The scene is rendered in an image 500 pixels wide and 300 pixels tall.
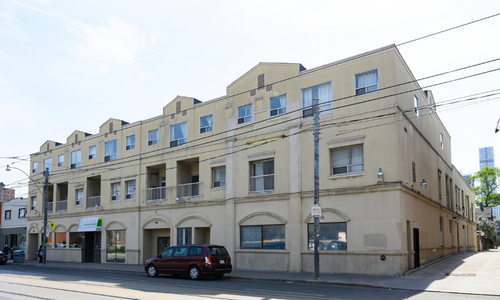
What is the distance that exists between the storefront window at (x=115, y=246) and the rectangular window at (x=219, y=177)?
9.68 metres

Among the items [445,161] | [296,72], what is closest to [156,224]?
[296,72]

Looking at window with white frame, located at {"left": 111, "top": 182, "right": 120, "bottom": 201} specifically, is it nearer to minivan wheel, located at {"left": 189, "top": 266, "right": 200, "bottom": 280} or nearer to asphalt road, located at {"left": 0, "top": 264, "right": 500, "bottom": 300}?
asphalt road, located at {"left": 0, "top": 264, "right": 500, "bottom": 300}

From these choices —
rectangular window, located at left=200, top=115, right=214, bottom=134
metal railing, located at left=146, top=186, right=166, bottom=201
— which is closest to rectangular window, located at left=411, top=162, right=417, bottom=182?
rectangular window, located at left=200, top=115, right=214, bottom=134

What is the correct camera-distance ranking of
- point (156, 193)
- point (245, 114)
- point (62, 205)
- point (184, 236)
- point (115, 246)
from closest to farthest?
point (245, 114), point (184, 236), point (156, 193), point (115, 246), point (62, 205)

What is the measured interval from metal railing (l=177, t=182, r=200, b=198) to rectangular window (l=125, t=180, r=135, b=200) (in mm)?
5043

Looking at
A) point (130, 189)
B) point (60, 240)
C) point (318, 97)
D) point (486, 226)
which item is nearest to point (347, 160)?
point (318, 97)

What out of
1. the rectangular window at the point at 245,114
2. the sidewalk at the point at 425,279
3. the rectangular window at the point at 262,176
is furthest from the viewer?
the rectangular window at the point at 245,114

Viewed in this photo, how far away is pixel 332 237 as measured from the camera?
21516 millimetres

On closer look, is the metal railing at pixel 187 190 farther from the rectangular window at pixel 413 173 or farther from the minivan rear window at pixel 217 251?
the rectangular window at pixel 413 173

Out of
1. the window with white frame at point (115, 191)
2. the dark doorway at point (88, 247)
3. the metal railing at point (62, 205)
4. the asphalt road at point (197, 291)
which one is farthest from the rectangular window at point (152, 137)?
the asphalt road at point (197, 291)

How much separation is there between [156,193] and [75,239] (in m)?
10.9

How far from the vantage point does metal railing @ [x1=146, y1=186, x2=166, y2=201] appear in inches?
1212

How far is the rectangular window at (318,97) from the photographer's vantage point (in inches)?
888

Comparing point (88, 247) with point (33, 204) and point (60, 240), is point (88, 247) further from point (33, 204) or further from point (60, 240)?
point (33, 204)
